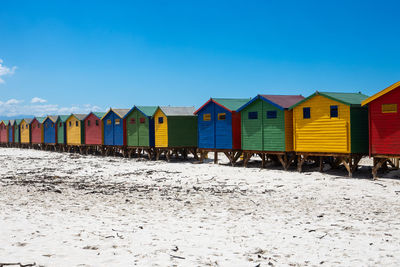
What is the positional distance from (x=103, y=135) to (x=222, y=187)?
24080mm

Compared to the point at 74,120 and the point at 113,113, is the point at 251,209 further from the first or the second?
the point at 74,120

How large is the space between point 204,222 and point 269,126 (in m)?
12.7

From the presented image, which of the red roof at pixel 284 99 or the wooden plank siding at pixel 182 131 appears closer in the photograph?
the red roof at pixel 284 99

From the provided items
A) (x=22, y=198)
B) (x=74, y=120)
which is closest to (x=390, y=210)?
(x=22, y=198)

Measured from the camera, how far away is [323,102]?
19.7m

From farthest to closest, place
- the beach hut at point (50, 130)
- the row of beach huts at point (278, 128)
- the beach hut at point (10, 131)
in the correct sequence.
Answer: the beach hut at point (10, 131)
the beach hut at point (50, 130)
the row of beach huts at point (278, 128)

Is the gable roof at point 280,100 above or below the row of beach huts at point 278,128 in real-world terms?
above

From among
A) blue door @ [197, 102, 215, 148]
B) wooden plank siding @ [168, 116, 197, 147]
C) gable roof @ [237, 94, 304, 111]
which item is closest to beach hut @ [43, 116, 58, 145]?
wooden plank siding @ [168, 116, 197, 147]

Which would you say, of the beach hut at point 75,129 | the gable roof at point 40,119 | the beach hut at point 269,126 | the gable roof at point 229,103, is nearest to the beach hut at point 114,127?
the beach hut at point 75,129

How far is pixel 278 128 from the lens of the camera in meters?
21.8

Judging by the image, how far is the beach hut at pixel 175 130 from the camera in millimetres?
29703

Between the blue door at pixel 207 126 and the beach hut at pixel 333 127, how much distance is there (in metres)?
6.28

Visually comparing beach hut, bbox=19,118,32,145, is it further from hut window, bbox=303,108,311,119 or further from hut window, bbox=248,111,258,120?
hut window, bbox=303,108,311,119

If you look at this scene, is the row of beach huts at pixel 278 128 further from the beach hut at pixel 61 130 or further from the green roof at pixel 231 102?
the beach hut at pixel 61 130
